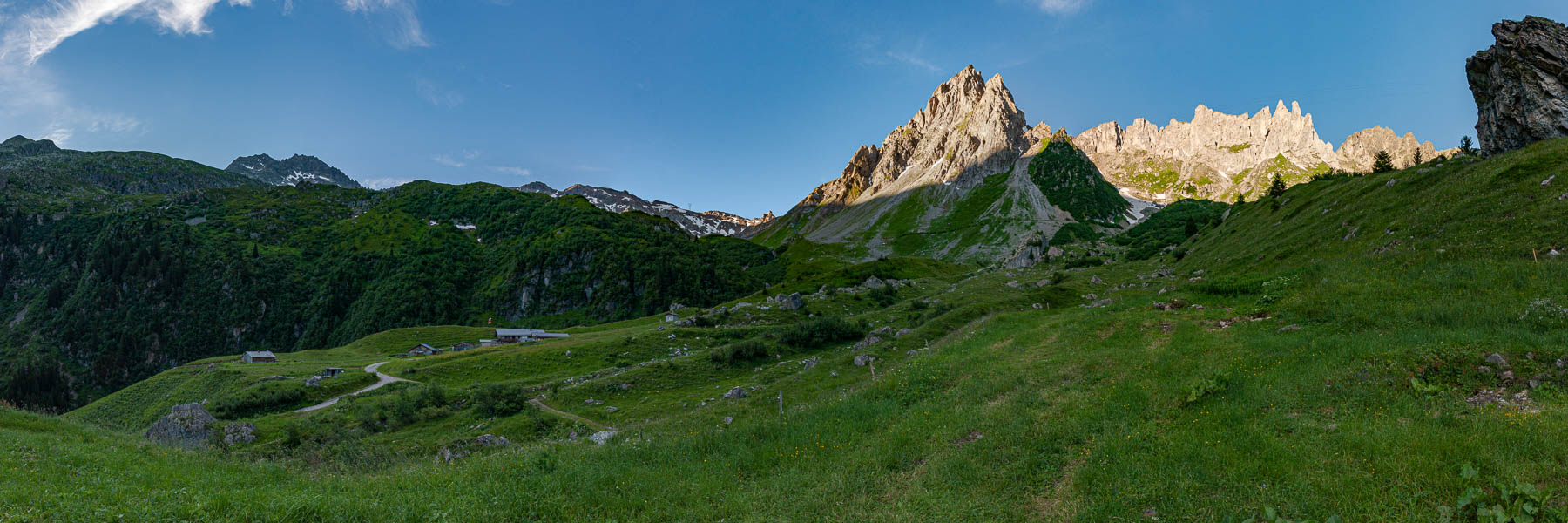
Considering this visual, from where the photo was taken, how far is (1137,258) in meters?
78.4

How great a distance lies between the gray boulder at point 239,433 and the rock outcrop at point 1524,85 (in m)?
89.3

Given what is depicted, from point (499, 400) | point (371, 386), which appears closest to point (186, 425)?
point (371, 386)

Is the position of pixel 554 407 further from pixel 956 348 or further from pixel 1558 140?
pixel 1558 140

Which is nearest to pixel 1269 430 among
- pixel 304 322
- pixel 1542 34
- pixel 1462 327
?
pixel 1462 327

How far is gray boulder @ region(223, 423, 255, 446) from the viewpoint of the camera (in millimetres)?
41478

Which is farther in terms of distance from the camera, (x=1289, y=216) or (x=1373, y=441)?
(x=1289, y=216)

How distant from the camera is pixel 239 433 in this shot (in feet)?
141

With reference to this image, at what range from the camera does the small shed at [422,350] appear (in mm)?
94688

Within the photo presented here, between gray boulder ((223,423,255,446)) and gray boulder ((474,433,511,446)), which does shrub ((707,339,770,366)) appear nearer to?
gray boulder ((474,433,511,446))

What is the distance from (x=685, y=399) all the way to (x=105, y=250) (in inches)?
10142

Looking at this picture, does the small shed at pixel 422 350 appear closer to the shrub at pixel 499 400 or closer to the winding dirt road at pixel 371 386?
the winding dirt road at pixel 371 386

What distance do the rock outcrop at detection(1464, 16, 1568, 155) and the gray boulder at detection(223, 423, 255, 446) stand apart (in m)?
89.3

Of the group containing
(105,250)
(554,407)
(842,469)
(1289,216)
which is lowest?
(554,407)

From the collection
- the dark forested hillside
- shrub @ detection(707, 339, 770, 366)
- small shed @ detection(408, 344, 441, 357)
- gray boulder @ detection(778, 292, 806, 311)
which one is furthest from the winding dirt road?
Result: the dark forested hillside
